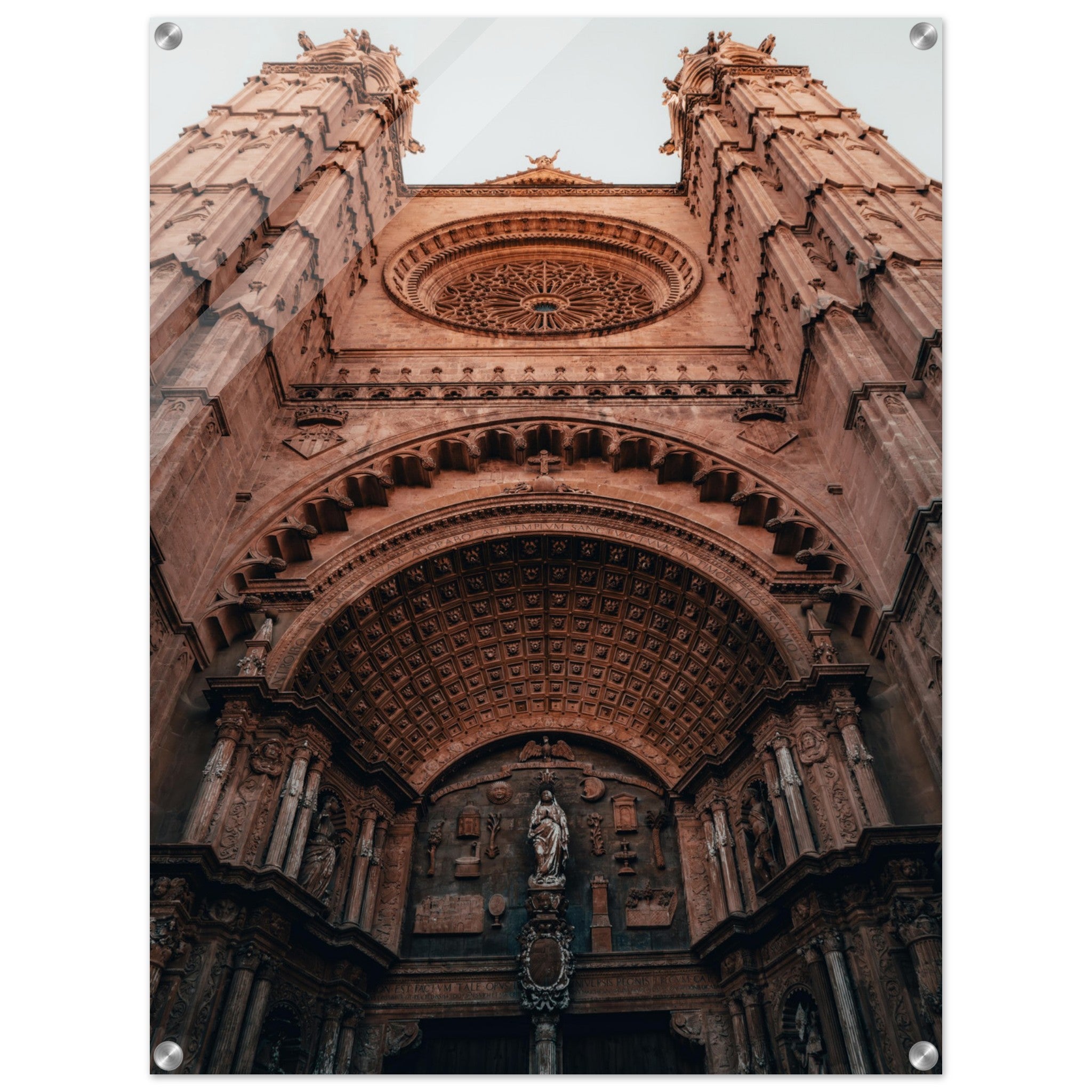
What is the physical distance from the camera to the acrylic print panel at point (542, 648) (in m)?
6.80

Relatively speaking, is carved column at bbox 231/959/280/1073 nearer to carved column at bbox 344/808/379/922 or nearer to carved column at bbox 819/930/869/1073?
carved column at bbox 344/808/379/922

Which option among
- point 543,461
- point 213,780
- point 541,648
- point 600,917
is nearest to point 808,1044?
point 600,917

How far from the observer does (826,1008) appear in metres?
6.39

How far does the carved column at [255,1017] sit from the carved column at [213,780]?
1.21 meters

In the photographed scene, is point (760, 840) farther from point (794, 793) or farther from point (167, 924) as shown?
point (167, 924)

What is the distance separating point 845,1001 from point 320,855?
4.78 metres

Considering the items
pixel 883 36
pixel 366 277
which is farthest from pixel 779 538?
pixel 366 277

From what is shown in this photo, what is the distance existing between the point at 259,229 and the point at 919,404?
10.4 metres

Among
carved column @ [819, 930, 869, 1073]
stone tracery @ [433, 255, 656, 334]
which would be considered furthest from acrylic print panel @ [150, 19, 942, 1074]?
stone tracery @ [433, 255, 656, 334]

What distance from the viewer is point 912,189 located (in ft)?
43.1

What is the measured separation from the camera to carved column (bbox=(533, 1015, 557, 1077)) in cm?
750

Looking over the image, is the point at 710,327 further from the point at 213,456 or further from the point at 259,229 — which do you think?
the point at 213,456

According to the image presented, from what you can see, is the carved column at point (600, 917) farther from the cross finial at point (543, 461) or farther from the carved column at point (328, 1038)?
the cross finial at point (543, 461)

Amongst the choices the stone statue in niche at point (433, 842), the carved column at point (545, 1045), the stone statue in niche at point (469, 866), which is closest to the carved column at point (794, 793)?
the carved column at point (545, 1045)
